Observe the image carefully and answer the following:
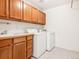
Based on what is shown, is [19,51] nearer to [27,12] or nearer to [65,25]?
→ [27,12]

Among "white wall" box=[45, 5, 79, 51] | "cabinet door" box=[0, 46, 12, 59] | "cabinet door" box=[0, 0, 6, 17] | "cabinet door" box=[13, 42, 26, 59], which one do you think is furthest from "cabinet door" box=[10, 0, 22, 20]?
"white wall" box=[45, 5, 79, 51]

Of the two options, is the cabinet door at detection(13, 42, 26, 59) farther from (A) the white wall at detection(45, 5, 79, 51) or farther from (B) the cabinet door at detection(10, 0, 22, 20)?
(A) the white wall at detection(45, 5, 79, 51)

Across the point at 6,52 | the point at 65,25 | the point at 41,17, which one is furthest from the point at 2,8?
the point at 65,25

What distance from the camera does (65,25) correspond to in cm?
507

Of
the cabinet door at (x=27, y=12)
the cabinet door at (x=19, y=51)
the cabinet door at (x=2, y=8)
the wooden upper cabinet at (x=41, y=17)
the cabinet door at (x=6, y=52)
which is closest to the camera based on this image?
the cabinet door at (x=6, y=52)

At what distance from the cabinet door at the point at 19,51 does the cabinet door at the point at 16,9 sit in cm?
81

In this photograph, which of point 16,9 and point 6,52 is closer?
point 6,52

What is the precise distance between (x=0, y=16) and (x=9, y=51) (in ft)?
2.77

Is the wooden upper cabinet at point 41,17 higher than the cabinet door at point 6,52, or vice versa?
the wooden upper cabinet at point 41,17

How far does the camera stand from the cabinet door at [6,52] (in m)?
1.91

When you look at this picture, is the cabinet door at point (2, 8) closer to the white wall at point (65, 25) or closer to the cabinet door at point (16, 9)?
the cabinet door at point (16, 9)

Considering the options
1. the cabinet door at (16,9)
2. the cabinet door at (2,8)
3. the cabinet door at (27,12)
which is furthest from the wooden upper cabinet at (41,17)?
the cabinet door at (2,8)

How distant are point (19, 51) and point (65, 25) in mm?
3320

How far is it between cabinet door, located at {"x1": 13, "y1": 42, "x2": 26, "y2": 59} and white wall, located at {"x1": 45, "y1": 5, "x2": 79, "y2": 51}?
116 inches
